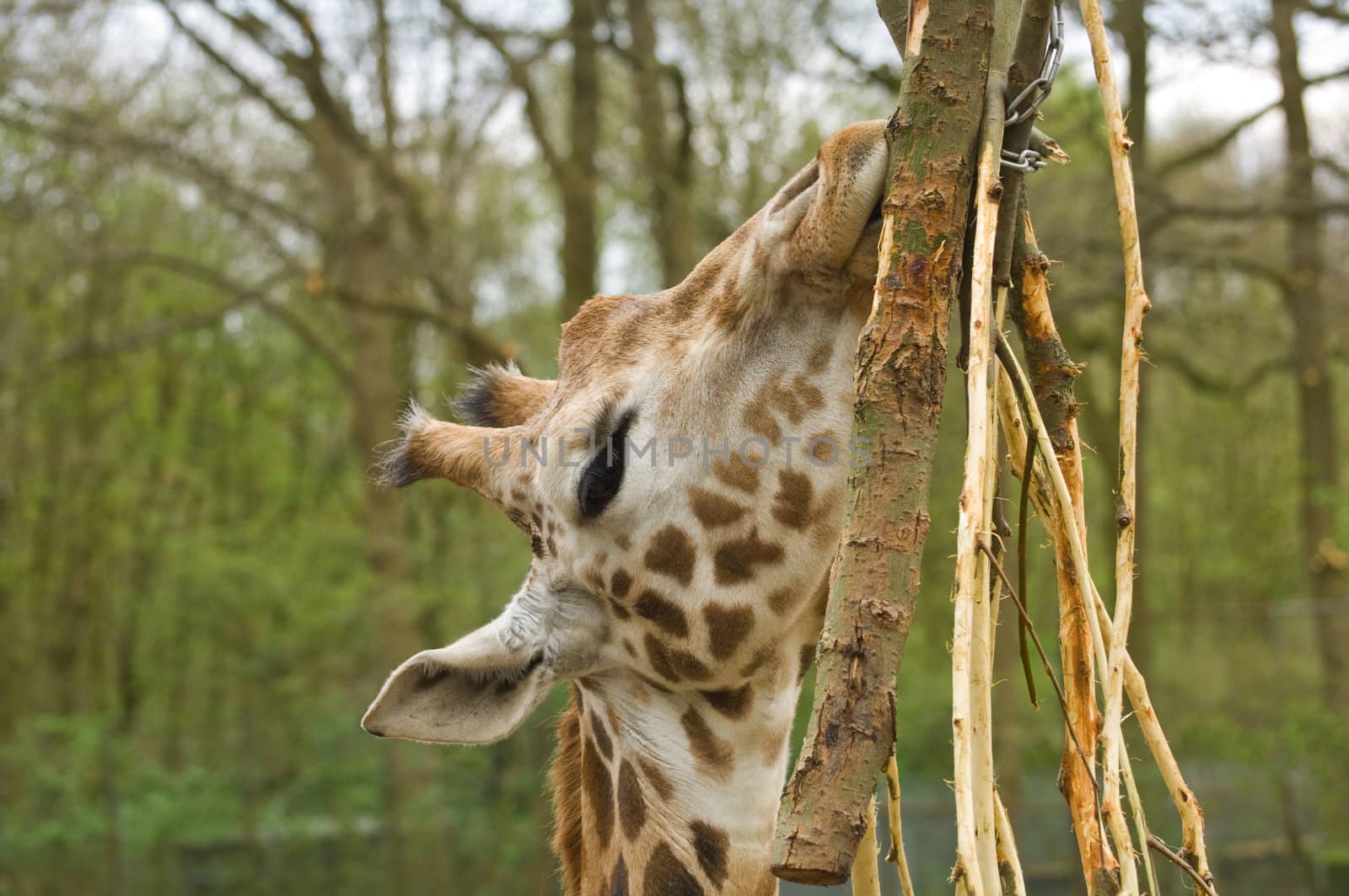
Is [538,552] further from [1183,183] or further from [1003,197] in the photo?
[1183,183]

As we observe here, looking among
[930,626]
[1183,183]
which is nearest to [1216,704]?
[930,626]

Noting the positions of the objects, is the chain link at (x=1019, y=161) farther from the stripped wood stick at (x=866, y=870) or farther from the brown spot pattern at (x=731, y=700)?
the brown spot pattern at (x=731, y=700)

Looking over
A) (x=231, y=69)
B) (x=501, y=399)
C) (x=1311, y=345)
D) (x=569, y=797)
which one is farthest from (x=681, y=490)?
(x=1311, y=345)

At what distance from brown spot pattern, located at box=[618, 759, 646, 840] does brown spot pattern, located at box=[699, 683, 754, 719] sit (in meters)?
0.21

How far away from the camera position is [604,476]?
2.30 m

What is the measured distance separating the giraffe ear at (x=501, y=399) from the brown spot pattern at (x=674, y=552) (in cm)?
54

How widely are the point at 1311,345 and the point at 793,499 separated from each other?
34.0 ft

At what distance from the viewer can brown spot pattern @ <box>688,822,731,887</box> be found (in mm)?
2322

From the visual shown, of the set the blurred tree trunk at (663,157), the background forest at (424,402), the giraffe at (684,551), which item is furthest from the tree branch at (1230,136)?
the giraffe at (684,551)

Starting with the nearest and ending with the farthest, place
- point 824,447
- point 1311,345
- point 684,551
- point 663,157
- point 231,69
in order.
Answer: point 824,447
point 684,551
point 663,157
point 231,69
point 1311,345

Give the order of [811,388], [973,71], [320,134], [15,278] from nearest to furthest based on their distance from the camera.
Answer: [973,71], [811,388], [320,134], [15,278]

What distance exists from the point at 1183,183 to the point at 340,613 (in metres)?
10.9

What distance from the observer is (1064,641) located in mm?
1666

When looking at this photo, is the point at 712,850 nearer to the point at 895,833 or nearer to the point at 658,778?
the point at 658,778
